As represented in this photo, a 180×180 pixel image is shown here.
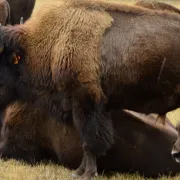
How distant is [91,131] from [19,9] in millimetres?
7549

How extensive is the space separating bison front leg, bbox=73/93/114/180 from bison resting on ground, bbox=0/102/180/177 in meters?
0.17

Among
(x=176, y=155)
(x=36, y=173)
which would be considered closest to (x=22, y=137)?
(x=36, y=173)

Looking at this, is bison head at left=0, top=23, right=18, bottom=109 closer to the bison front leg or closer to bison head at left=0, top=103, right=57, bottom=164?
bison head at left=0, top=103, right=57, bottom=164

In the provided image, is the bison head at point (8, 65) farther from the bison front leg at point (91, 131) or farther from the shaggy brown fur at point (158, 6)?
the shaggy brown fur at point (158, 6)

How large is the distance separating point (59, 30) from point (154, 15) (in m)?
1.01

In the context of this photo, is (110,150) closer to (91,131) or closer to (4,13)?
(91,131)

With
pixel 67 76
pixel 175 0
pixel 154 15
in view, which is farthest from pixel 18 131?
pixel 175 0

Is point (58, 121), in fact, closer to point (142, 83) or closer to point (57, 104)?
point (57, 104)

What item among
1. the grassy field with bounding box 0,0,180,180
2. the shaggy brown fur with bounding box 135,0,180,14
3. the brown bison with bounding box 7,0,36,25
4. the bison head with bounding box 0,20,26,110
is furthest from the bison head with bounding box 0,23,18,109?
the brown bison with bounding box 7,0,36,25

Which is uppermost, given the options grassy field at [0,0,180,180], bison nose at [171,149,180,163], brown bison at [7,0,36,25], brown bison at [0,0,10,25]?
bison nose at [171,149,180,163]

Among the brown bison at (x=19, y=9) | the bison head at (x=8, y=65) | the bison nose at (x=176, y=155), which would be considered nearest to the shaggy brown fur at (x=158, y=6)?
the bison head at (x=8, y=65)

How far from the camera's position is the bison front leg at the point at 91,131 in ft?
17.0

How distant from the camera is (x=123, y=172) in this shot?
534cm

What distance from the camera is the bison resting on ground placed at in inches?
208
